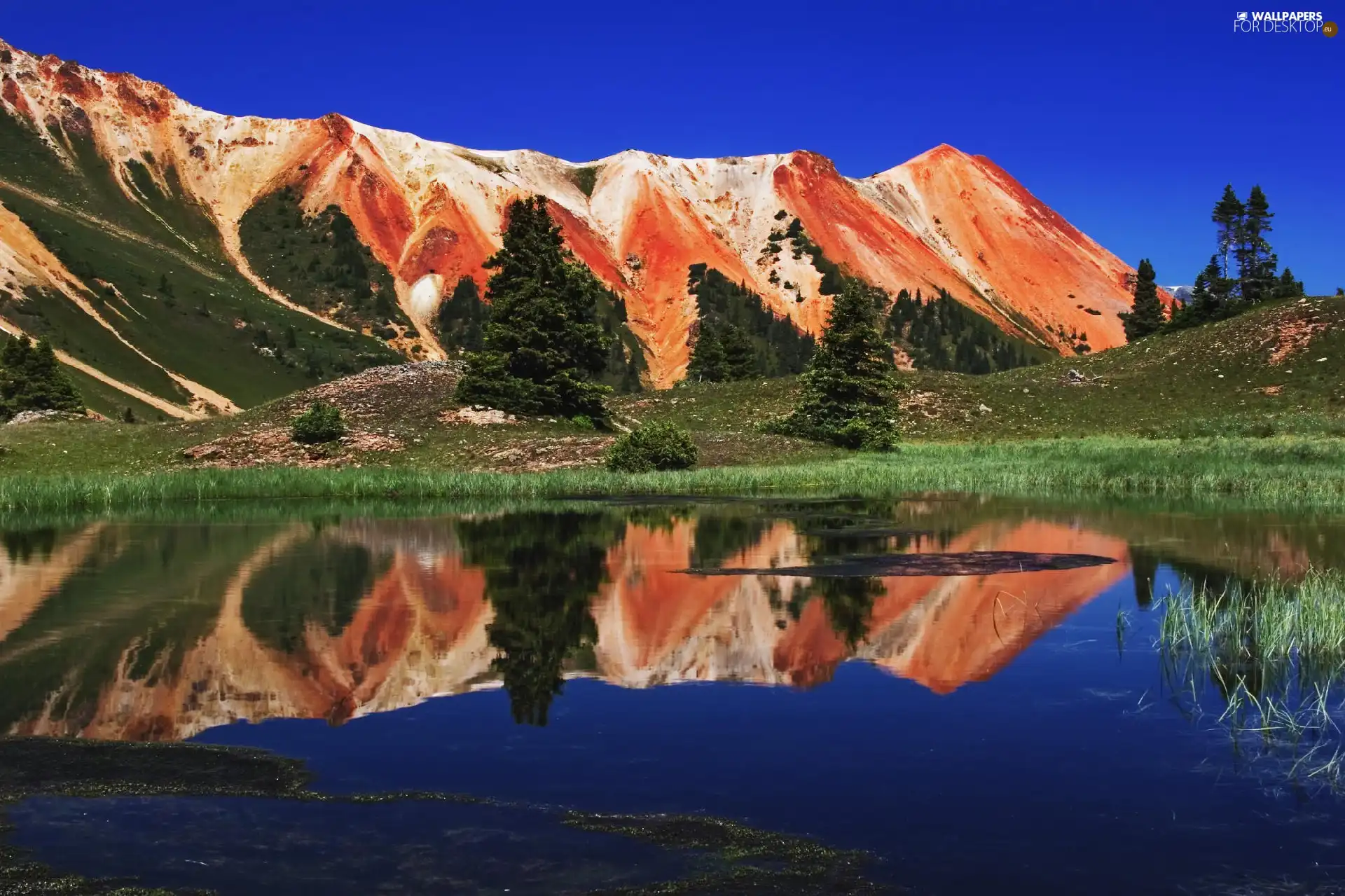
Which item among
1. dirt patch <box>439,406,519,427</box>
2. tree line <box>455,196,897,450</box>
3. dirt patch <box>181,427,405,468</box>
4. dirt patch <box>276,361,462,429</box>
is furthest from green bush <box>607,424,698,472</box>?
dirt patch <box>276,361,462,429</box>

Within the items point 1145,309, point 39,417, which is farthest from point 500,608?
point 1145,309

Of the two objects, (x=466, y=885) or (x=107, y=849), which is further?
(x=107, y=849)

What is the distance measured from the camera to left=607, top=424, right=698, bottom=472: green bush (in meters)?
48.4

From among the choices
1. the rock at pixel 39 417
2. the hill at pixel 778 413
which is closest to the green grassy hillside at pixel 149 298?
the rock at pixel 39 417

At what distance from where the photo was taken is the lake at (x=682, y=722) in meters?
8.33

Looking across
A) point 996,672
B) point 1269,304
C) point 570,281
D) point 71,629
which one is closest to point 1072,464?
point 570,281

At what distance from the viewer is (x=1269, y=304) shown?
306ft

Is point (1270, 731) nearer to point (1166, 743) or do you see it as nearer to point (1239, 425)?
point (1166, 743)

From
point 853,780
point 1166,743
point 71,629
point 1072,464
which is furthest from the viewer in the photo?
point 1072,464

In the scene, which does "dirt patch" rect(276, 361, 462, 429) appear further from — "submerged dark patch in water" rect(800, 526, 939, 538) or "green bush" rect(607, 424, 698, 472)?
"submerged dark patch in water" rect(800, 526, 939, 538)

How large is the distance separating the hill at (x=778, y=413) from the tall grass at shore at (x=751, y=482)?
172 inches

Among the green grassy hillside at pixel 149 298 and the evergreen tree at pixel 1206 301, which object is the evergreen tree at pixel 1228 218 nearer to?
the evergreen tree at pixel 1206 301

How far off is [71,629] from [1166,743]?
15.0 metres

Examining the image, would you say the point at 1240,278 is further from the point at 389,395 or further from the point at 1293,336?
the point at 389,395
